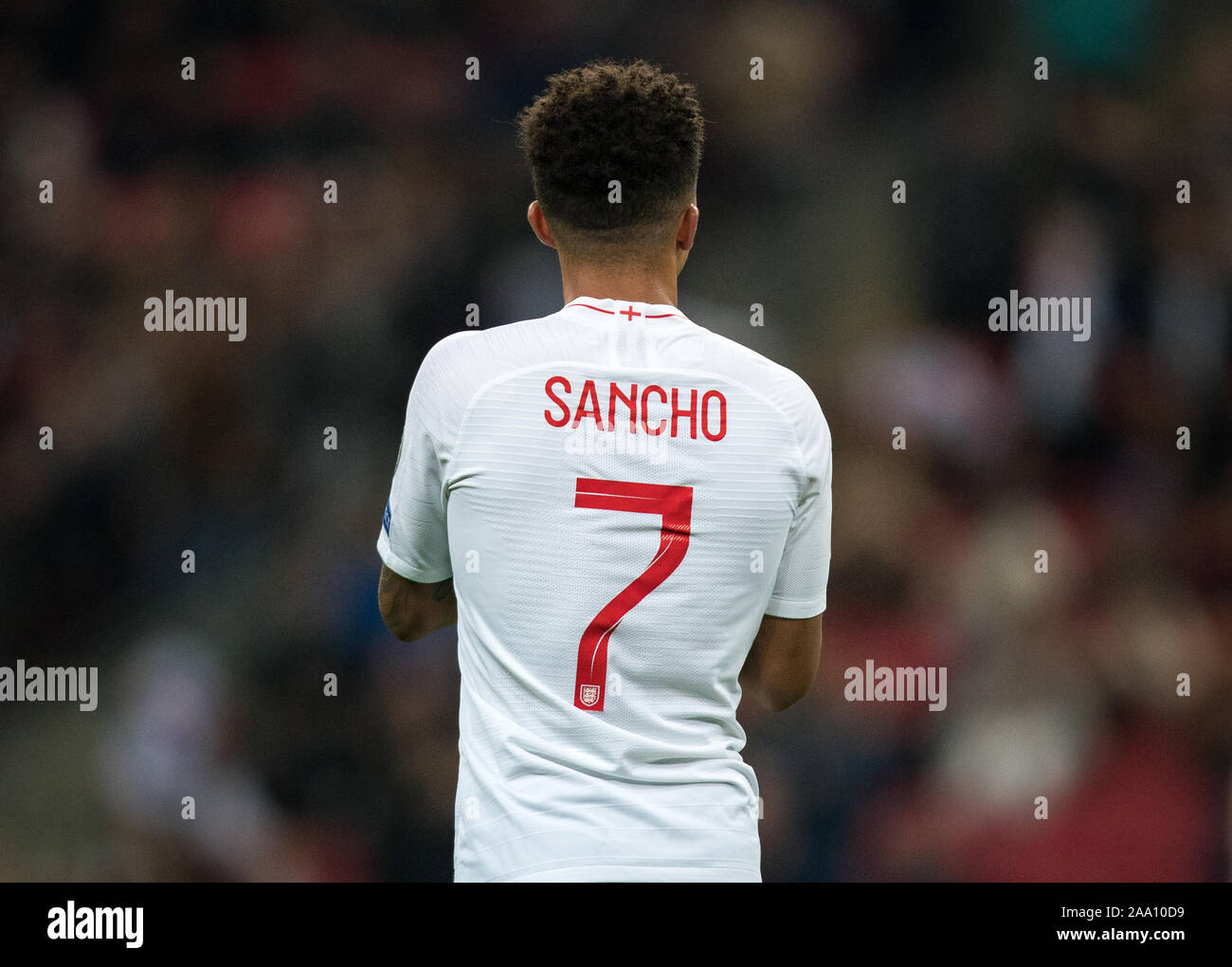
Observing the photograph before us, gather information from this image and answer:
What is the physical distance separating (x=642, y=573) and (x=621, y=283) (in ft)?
1.24

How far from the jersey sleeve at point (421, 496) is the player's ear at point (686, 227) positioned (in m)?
0.35

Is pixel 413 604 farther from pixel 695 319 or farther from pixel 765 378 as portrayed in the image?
pixel 695 319

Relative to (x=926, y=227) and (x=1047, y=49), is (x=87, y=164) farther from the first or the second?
(x=1047, y=49)

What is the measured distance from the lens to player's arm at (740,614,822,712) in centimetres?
172

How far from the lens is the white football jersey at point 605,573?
4.99 feet

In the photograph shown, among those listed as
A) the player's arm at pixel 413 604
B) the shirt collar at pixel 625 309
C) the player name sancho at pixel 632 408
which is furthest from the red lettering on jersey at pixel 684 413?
the player's arm at pixel 413 604

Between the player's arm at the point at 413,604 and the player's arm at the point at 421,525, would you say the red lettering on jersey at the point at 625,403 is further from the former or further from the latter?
the player's arm at the point at 413,604

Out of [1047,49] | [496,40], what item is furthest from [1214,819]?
[496,40]

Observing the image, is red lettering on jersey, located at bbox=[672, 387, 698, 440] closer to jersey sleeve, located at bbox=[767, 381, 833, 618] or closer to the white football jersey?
the white football jersey

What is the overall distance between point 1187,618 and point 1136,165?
150 centimetres

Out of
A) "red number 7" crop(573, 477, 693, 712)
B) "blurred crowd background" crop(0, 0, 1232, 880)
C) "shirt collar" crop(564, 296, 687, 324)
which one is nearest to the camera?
"red number 7" crop(573, 477, 693, 712)

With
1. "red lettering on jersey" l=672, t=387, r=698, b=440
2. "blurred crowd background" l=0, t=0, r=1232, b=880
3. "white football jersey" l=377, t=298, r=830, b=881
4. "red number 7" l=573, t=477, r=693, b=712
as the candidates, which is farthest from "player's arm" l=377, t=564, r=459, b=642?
"blurred crowd background" l=0, t=0, r=1232, b=880

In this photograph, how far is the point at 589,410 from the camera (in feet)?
5.09

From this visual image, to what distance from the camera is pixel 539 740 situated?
5.01 ft
